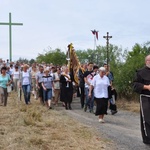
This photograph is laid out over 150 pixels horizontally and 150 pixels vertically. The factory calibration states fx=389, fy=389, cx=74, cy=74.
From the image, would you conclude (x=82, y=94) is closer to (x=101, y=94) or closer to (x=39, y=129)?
(x=101, y=94)

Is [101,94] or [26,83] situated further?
Answer: [26,83]

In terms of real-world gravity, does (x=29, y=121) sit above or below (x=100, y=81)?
below

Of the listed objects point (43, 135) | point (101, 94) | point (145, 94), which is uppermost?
point (145, 94)

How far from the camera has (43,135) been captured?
8.60 metres

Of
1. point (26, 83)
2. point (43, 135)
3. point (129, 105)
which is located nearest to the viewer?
point (43, 135)

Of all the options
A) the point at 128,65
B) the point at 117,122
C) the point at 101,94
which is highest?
the point at 128,65

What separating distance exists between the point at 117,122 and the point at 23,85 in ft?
18.2

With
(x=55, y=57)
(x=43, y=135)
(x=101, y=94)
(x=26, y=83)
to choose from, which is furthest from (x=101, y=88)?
(x=55, y=57)

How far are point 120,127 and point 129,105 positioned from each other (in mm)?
5481

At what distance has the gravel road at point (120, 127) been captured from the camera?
27.7 ft

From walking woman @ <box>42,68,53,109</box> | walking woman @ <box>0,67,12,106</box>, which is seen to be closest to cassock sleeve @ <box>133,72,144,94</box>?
walking woman @ <box>42,68,53,109</box>

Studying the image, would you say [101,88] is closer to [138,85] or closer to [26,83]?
[138,85]

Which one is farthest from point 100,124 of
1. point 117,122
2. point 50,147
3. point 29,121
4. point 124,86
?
point 124,86

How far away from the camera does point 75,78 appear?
17.2 meters
